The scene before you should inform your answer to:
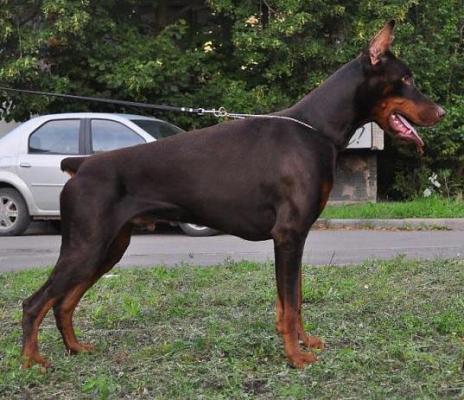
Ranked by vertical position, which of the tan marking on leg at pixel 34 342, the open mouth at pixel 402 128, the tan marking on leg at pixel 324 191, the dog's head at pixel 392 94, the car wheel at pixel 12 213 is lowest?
the car wheel at pixel 12 213

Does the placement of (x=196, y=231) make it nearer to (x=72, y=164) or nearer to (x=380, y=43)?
(x=72, y=164)

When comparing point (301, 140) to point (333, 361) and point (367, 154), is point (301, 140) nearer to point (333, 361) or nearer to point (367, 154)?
→ point (333, 361)

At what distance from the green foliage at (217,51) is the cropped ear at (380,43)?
972cm

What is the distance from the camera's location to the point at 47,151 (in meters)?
12.3

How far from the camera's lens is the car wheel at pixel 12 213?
1246 cm

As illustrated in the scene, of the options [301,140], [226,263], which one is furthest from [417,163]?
[301,140]

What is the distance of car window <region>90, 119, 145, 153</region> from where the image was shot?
1188 centimetres

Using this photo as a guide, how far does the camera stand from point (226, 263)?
8.30m

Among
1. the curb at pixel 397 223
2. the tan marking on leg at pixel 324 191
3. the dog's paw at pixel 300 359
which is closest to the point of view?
the dog's paw at pixel 300 359

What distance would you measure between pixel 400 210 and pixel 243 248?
4.28m

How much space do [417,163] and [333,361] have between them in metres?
12.6

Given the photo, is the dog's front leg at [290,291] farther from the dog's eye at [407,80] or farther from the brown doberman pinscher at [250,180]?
the dog's eye at [407,80]

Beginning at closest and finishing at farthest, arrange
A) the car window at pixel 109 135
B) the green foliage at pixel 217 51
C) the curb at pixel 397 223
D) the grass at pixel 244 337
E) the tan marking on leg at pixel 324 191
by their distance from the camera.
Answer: the grass at pixel 244 337
the tan marking on leg at pixel 324 191
the car window at pixel 109 135
the curb at pixel 397 223
the green foliage at pixel 217 51

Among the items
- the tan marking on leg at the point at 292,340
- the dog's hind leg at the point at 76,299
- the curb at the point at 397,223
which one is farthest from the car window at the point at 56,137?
the tan marking on leg at the point at 292,340
